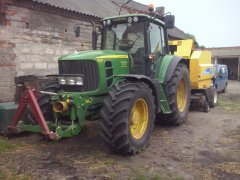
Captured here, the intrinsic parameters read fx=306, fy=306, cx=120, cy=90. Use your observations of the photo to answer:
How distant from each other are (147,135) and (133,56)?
5.76 ft

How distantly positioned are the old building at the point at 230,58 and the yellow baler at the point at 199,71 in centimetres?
1939

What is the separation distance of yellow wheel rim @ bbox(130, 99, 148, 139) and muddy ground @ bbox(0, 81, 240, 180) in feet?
1.19

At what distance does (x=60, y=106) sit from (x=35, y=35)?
5873 mm

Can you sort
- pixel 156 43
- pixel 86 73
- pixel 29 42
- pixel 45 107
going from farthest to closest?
pixel 29 42
pixel 156 43
pixel 45 107
pixel 86 73

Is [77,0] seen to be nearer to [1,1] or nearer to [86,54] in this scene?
[1,1]

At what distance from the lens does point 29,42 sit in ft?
33.1

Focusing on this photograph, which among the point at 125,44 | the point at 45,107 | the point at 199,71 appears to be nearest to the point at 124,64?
the point at 125,44

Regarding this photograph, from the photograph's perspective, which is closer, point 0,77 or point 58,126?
point 58,126

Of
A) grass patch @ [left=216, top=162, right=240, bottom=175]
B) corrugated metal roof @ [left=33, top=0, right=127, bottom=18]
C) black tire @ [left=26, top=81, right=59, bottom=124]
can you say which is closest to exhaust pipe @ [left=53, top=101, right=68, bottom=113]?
black tire @ [left=26, top=81, right=59, bottom=124]

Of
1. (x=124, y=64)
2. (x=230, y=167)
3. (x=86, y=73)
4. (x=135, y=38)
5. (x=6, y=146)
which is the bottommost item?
(x=230, y=167)

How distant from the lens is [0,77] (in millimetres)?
9125

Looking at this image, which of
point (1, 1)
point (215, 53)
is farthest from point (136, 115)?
point (215, 53)

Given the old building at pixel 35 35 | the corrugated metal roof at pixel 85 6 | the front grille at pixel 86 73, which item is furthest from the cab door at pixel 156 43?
the corrugated metal roof at pixel 85 6

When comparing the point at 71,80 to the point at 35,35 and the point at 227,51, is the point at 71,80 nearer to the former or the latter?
the point at 35,35
